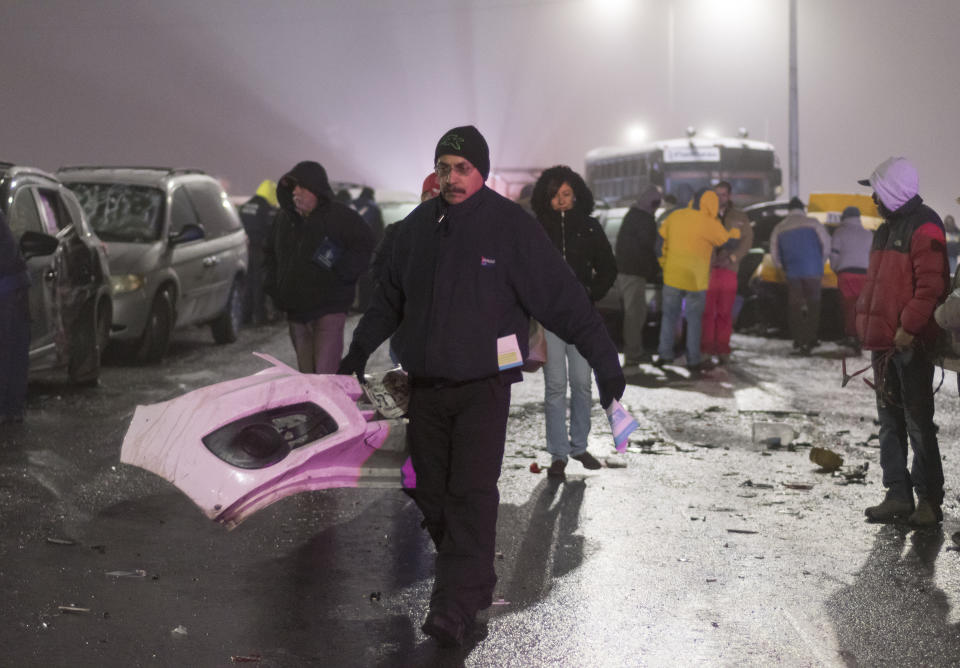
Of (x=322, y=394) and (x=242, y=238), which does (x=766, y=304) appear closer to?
(x=242, y=238)

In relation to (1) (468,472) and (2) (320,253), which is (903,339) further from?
(2) (320,253)

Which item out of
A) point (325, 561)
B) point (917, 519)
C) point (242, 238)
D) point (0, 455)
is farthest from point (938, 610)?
point (242, 238)

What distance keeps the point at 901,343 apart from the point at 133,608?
3.90 metres

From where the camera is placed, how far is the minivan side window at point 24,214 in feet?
36.2

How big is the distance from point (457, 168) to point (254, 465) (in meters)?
1.59

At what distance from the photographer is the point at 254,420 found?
20.2 feet

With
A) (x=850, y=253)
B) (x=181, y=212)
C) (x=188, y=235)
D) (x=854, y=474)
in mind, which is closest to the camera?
(x=854, y=474)

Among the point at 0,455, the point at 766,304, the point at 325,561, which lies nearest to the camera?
the point at 325,561

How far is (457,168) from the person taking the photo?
544 centimetres

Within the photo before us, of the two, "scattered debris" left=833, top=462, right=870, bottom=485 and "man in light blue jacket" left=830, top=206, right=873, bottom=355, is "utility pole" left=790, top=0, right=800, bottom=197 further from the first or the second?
"scattered debris" left=833, top=462, right=870, bottom=485

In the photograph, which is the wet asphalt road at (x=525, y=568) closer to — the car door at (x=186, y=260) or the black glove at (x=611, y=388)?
the black glove at (x=611, y=388)

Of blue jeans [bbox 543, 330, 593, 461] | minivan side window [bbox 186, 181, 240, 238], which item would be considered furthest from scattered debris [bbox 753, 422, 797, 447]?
minivan side window [bbox 186, 181, 240, 238]

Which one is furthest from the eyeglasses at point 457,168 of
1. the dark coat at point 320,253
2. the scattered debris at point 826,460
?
the scattered debris at point 826,460

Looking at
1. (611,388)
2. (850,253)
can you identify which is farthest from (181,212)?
(611,388)
